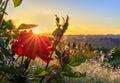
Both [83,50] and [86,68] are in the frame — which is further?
[86,68]

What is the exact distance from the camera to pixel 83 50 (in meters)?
1.57

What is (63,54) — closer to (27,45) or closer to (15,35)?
(27,45)

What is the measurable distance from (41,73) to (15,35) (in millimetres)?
300

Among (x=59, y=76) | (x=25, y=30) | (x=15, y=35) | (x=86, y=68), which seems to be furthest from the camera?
(x=86, y=68)

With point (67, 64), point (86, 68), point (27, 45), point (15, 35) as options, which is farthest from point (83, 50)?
point (86, 68)

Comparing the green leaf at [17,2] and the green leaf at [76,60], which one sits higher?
the green leaf at [17,2]

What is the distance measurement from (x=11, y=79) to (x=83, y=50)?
0.93 feet

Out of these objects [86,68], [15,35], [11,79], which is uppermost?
[15,35]

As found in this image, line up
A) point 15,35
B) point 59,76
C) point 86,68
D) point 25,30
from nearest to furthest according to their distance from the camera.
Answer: point 59,76
point 25,30
point 15,35
point 86,68

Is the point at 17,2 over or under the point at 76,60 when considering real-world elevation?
over

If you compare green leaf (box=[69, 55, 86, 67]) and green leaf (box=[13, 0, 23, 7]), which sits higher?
green leaf (box=[13, 0, 23, 7])

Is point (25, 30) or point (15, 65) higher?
point (25, 30)

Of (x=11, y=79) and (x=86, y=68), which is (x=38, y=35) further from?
(x=86, y=68)

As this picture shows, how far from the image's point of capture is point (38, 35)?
5.00ft
